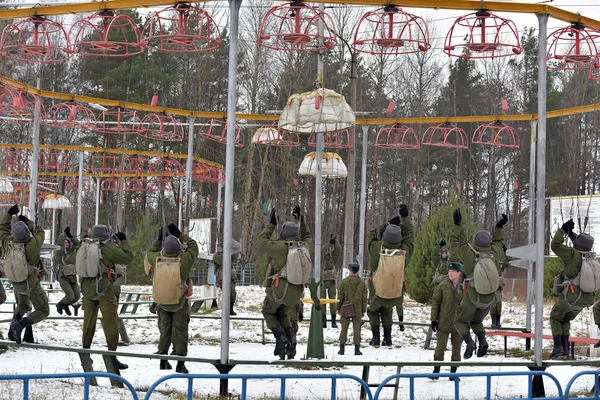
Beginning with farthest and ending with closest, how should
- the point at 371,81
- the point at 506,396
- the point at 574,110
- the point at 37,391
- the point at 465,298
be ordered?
1. the point at 371,81
2. the point at 574,110
3. the point at 465,298
4. the point at 506,396
5. the point at 37,391

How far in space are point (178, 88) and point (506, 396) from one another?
101ft

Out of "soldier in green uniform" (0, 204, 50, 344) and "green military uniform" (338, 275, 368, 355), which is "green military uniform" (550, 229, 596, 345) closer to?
"green military uniform" (338, 275, 368, 355)

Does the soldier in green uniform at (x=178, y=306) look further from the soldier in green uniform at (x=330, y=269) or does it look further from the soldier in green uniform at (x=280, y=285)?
the soldier in green uniform at (x=330, y=269)

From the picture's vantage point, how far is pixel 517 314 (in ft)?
84.9

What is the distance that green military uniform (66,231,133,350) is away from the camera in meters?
13.0

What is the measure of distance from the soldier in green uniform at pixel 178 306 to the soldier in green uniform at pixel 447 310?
3.59 m

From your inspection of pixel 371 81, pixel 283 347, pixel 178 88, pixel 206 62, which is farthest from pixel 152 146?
pixel 283 347

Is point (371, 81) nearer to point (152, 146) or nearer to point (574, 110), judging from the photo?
point (152, 146)

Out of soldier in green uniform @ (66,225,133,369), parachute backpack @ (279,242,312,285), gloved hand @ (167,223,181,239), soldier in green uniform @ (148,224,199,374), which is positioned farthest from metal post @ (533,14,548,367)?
soldier in green uniform @ (66,225,133,369)

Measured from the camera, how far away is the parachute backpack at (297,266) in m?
13.4

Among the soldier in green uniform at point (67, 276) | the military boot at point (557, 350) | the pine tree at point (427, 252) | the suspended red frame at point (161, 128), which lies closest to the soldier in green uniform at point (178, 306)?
the suspended red frame at point (161, 128)

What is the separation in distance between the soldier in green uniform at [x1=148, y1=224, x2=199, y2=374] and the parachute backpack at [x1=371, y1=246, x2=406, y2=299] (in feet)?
12.5

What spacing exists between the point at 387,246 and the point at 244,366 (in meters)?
3.13

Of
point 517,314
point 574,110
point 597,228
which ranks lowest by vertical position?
point 517,314
